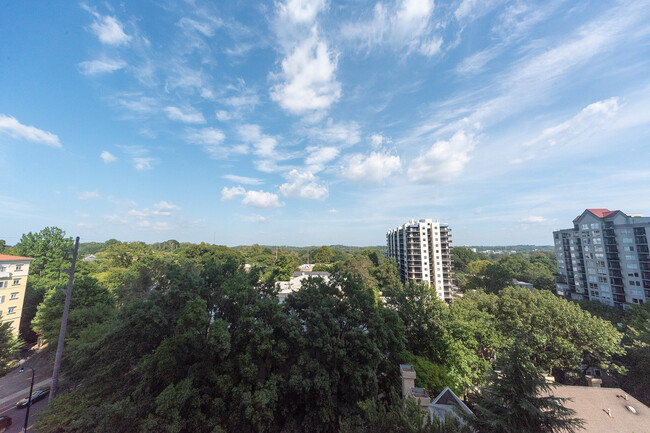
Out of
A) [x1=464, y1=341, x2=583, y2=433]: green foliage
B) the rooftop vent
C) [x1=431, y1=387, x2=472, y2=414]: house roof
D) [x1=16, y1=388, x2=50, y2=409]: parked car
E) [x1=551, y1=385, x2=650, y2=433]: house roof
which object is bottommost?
[x1=16, y1=388, x2=50, y2=409]: parked car

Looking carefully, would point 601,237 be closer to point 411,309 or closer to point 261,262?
point 411,309

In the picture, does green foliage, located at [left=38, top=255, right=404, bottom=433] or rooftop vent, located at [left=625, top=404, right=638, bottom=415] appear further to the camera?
rooftop vent, located at [left=625, top=404, right=638, bottom=415]

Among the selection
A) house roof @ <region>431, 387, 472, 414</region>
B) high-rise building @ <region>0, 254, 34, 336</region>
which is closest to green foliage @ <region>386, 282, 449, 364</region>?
house roof @ <region>431, 387, 472, 414</region>

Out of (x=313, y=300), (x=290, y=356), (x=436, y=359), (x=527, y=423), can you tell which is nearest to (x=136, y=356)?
(x=290, y=356)

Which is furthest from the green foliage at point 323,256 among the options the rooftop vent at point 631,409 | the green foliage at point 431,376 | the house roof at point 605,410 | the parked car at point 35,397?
the rooftop vent at point 631,409

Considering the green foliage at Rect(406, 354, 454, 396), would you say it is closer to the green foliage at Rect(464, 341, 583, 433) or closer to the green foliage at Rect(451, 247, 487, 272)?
the green foliage at Rect(464, 341, 583, 433)

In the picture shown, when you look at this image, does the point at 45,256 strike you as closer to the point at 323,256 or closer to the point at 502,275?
the point at 323,256
